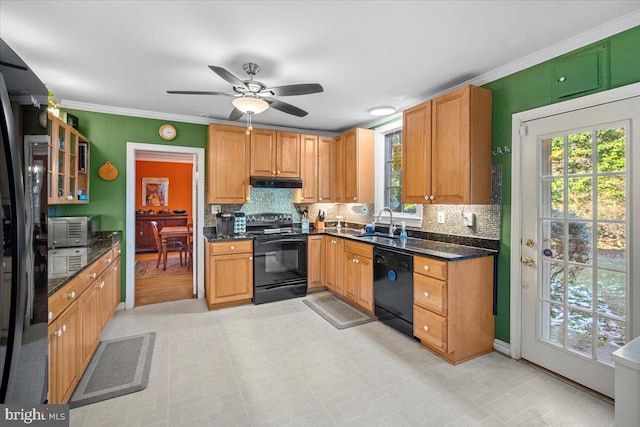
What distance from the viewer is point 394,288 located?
3.06 metres

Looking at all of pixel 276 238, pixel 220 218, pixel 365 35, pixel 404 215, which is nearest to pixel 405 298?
pixel 404 215

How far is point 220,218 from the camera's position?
405 centimetres

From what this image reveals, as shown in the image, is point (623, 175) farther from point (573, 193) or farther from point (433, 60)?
point (433, 60)

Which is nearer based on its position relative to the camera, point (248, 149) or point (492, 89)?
point (492, 89)

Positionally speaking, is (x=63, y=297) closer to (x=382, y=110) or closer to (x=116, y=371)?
(x=116, y=371)

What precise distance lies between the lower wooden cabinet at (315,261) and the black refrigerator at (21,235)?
3502 millimetres

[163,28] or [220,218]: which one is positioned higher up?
[163,28]

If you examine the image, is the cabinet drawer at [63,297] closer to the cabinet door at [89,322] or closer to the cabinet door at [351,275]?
the cabinet door at [89,322]

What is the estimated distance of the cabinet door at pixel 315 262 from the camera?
4.25 meters

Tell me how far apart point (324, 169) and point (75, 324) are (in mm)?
3498

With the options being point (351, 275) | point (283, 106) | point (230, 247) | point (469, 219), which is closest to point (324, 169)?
point (351, 275)

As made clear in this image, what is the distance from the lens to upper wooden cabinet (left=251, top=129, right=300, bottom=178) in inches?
165

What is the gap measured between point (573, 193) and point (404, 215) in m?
1.80

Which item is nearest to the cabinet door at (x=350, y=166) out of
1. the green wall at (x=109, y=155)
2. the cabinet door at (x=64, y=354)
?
the green wall at (x=109, y=155)
